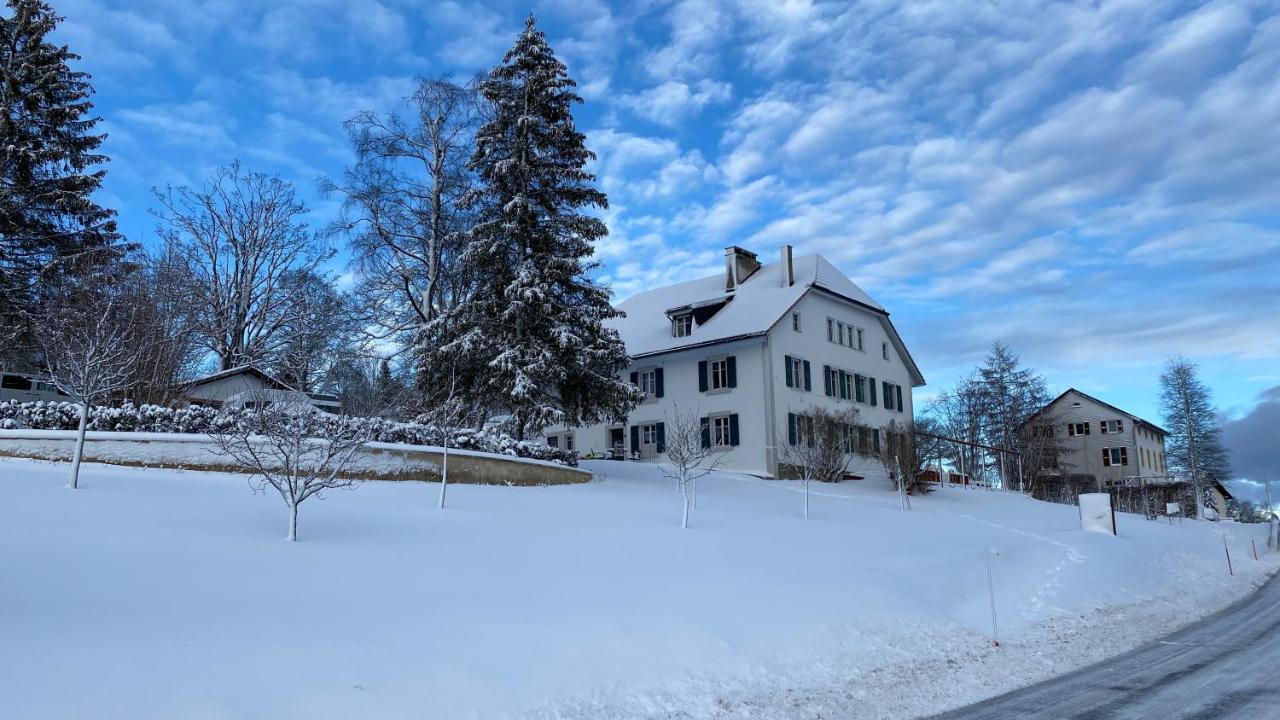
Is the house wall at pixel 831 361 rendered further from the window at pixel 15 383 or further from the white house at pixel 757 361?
the window at pixel 15 383

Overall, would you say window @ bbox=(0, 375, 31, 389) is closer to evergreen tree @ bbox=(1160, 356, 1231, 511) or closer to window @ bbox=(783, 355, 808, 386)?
window @ bbox=(783, 355, 808, 386)

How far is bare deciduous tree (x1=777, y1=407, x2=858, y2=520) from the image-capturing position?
3141cm

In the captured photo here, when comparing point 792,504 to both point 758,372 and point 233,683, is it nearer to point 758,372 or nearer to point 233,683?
point 758,372

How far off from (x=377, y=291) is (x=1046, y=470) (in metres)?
43.0

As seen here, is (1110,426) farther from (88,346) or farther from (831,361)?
(88,346)

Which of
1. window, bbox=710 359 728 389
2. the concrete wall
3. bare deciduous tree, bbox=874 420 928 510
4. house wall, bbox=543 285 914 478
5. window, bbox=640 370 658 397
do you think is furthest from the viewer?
window, bbox=640 370 658 397

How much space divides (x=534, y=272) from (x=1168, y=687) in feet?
59.8

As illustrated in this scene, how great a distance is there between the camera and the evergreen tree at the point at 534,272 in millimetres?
22984

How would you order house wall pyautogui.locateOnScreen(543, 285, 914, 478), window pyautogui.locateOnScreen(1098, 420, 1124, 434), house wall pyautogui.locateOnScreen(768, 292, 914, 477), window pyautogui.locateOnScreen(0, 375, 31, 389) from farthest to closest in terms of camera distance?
window pyautogui.locateOnScreen(1098, 420, 1124, 434), window pyautogui.locateOnScreen(0, 375, 31, 389), house wall pyautogui.locateOnScreen(768, 292, 914, 477), house wall pyautogui.locateOnScreen(543, 285, 914, 478)

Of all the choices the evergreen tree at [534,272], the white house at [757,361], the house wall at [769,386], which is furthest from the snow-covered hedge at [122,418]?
the white house at [757,361]

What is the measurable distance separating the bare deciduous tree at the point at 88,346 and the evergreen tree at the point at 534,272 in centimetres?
814

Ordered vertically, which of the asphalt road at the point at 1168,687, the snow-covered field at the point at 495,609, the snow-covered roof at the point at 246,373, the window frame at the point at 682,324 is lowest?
the asphalt road at the point at 1168,687

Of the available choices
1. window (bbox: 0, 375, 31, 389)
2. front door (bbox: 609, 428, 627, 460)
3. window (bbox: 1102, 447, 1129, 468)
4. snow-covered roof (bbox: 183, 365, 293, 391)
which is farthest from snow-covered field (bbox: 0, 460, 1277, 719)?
window (bbox: 1102, 447, 1129, 468)

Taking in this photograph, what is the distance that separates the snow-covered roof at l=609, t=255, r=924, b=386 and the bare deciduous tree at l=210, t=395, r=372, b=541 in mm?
18997
